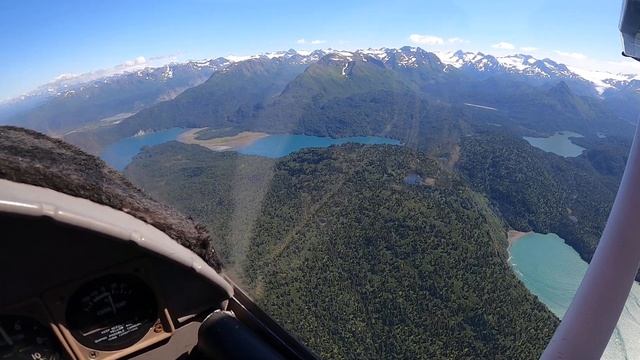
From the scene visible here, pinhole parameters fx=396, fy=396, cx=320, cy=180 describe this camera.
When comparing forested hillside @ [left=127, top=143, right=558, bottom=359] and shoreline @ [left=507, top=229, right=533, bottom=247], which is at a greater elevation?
forested hillside @ [left=127, top=143, right=558, bottom=359]

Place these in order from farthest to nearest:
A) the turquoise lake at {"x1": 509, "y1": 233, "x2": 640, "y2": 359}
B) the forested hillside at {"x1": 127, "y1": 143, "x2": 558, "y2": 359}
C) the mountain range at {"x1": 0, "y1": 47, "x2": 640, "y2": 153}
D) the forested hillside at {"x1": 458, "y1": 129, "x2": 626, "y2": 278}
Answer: the mountain range at {"x1": 0, "y1": 47, "x2": 640, "y2": 153} < the forested hillside at {"x1": 458, "y1": 129, "x2": 626, "y2": 278} < the forested hillside at {"x1": 127, "y1": 143, "x2": 558, "y2": 359} < the turquoise lake at {"x1": 509, "y1": 233, "x2": 640, "y2": 359}

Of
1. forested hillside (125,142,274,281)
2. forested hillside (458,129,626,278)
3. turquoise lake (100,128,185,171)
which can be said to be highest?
forested hillside (125,142,274,281)

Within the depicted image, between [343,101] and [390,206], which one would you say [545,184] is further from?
[343,101]

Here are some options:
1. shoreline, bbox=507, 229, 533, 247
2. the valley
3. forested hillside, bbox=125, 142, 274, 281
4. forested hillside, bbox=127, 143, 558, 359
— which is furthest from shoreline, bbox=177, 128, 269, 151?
shoreline, bbox=507, 229, 533, 247

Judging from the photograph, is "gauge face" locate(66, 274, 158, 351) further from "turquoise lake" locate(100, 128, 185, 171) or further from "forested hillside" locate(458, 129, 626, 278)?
"turquoise lake" locate(100, 128, 185, 171)

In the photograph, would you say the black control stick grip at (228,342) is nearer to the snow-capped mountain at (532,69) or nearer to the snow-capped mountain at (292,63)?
the snow-capped mountain at (292,63)

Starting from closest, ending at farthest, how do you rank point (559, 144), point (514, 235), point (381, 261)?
point (381, 261), point (514, 235), point (559, 144)

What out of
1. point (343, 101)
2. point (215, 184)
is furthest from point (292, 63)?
point (215, 184)
